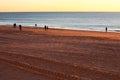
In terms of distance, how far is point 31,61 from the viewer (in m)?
18.5

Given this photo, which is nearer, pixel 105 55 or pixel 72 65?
pixel 72 65

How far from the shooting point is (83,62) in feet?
62.0

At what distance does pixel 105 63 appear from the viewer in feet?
61.7

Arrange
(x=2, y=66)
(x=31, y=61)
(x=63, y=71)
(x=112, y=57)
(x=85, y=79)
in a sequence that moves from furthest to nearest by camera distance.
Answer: (x=112, y=57)
(x=31, y=61)
(x=2, y=66)
(x=63, y=71)
(x=85, y=79)

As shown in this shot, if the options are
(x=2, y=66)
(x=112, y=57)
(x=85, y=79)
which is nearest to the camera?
→ (x=85, y=79)

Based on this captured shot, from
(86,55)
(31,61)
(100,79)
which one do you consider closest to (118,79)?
(100,79)

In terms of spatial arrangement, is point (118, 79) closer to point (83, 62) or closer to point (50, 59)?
point (83, 62)

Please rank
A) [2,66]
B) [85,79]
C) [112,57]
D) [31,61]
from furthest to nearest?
[112,57] → [31,61] → [2,66] → [85,79]

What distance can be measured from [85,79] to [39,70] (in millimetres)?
3061

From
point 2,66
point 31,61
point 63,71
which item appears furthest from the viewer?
point 31,61

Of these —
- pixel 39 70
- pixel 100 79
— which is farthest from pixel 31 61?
pixel 100 79

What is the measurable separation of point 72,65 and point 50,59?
2.42 m

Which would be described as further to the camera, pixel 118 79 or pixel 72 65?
pixel 72 65

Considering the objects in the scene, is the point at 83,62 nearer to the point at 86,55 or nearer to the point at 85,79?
the point at 86,55
